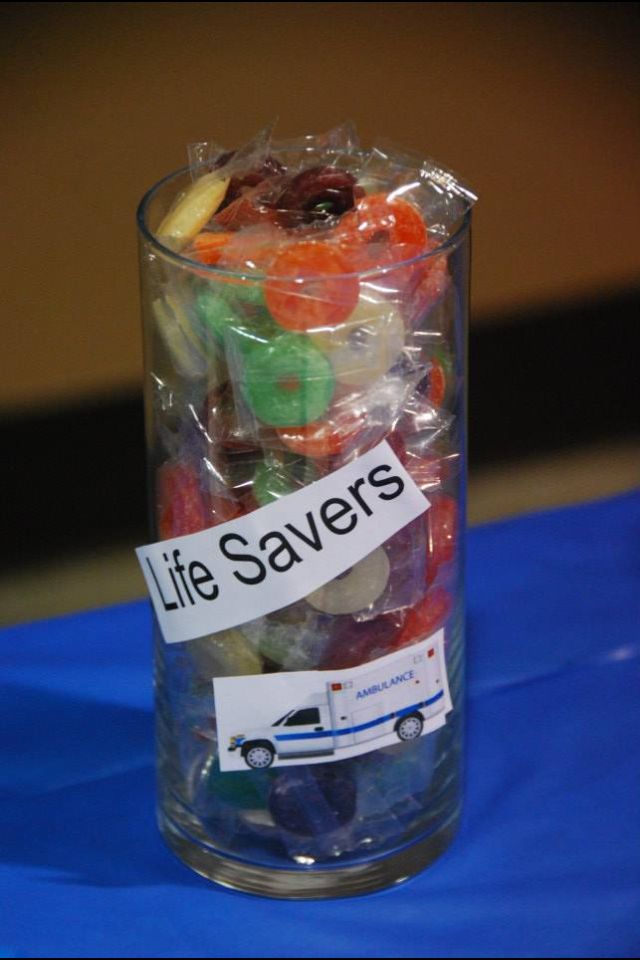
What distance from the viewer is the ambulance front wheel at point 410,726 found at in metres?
0.75

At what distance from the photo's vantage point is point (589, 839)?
793 mm

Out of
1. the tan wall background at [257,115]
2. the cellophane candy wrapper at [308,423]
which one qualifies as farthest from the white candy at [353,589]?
the tan wall background at [257,115]

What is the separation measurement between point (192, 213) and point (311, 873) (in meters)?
0.39

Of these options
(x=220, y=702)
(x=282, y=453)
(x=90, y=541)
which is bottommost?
(x=90, y=541)

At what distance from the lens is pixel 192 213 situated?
2.36 feet

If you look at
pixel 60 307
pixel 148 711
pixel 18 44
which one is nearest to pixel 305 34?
pixel 18 44

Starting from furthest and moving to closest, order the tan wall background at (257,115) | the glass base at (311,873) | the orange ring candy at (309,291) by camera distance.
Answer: the tan wall background at (257,115), the glass base at (311,873), the orange ring candy at (309,291)

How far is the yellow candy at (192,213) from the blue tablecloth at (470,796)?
373mm

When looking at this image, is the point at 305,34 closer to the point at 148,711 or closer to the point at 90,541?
the point at 90,541

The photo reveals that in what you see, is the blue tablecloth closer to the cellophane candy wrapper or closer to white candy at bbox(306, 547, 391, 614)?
the cellophane candy wrapper

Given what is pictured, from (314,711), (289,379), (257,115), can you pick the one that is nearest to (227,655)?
(314,711)

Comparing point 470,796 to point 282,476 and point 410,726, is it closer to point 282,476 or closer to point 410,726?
point 410,726

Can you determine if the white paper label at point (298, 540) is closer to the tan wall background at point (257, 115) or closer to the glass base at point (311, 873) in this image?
the glass base at point (311, 873)

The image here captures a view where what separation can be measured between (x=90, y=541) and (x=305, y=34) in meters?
0.91
